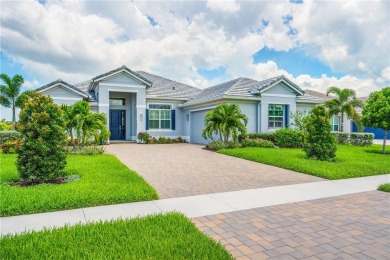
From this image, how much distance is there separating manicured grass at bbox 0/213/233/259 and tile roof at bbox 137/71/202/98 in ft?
62.2

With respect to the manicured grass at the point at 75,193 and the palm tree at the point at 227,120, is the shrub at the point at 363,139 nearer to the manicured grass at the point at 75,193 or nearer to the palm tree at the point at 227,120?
the palm tree at the point at 227,120

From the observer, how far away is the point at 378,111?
46.7 feet

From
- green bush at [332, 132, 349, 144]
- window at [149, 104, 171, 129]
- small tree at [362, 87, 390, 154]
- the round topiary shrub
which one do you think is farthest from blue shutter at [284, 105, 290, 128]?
the round topiary shrub

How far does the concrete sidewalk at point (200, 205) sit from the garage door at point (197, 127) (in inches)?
549

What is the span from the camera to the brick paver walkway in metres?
3.53

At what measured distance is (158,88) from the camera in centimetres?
2436

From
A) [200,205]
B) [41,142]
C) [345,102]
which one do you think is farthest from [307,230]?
[345,102]

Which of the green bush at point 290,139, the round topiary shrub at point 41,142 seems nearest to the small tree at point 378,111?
the green bush at point 290,139

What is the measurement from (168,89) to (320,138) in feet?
52.8

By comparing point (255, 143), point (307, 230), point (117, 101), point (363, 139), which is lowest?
point (307, 230)

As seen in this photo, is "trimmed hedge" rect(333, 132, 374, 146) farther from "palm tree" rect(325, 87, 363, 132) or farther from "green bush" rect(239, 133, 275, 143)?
"green bush" rect(239, 133, 275, 143)

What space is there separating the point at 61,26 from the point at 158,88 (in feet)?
45.5

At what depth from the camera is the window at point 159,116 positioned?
22.6m

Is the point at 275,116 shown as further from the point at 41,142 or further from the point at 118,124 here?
the point at 41,142
